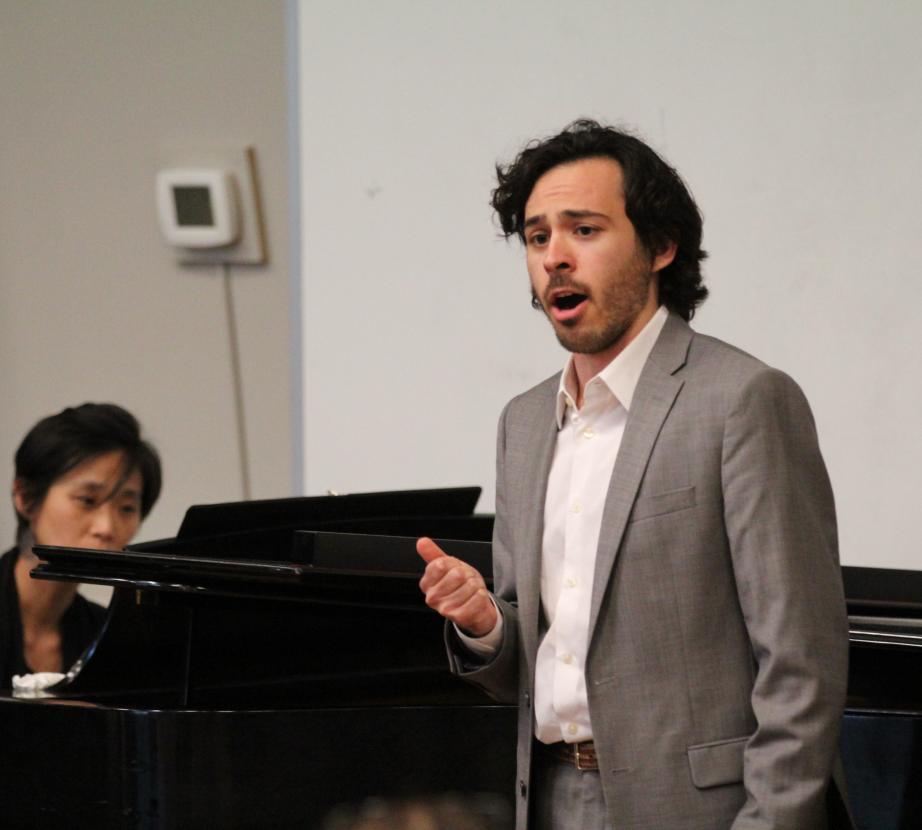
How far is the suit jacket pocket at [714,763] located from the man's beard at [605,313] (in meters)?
0.42

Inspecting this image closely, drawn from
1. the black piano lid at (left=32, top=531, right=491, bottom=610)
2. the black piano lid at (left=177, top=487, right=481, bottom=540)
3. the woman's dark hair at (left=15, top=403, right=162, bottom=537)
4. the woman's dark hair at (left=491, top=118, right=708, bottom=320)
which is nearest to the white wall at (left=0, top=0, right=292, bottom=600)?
the woman's dark hair at (left=15, top=403, right=162, bottom=537)

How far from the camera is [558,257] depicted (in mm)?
1366

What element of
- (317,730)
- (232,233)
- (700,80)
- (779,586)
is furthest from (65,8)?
(779,586)

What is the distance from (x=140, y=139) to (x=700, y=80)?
178cm

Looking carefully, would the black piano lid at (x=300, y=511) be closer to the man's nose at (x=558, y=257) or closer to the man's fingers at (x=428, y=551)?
the man's fingers at (x=428, y=551)

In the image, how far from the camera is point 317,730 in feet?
5.99

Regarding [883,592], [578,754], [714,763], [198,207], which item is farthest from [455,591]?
[198,207]

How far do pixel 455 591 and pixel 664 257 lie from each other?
440 mm

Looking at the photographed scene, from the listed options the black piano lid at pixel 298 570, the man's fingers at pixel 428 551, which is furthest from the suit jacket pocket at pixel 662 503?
the black piano lid at pixel 298 570

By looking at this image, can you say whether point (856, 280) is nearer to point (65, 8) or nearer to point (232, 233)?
point (232, 233)

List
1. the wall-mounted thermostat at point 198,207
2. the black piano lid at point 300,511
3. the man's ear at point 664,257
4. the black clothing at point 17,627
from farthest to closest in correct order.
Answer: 1. the wall-mounted thermostat at point 198,207
2. the black clothing at point 17,627
3. the black piano lid at point 300,511
4. the man's ear at point 664,257

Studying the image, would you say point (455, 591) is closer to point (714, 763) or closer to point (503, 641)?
point (503, 641)

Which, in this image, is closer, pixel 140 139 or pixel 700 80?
pixel 700 80

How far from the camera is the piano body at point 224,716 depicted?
1.78 m
